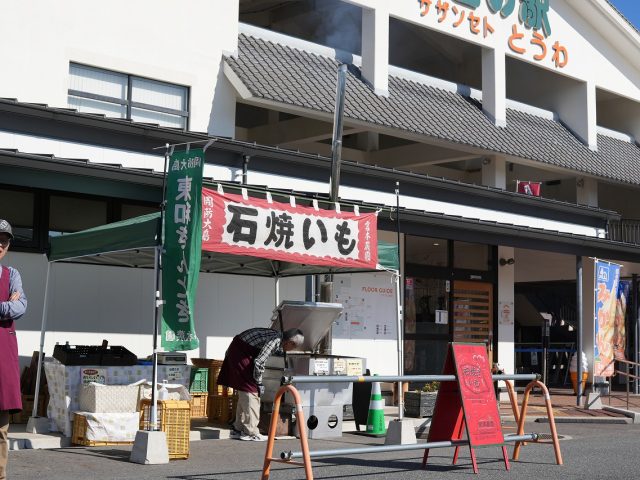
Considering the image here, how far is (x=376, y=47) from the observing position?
69.5 ft

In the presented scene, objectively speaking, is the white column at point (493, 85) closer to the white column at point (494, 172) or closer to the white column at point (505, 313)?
the white column at point (494, 172)

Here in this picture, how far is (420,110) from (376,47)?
64.6 inches

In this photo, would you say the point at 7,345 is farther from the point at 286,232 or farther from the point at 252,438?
the point at 252,438

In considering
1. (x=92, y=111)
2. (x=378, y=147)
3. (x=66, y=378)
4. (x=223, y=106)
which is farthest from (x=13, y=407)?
(x=378, y=147)

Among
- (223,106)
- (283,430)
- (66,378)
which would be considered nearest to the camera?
(66,378)

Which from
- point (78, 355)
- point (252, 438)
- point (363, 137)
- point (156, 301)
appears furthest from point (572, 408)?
point (156, 301)

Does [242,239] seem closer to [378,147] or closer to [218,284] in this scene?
[218,284]

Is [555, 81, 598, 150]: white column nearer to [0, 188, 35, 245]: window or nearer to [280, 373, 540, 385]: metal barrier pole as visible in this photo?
[280, 373, 540, 385]: metal barrier pole

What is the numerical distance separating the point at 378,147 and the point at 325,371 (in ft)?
42.0

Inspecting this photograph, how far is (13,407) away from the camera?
714 centimetres

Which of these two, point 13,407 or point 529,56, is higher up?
point 529,56

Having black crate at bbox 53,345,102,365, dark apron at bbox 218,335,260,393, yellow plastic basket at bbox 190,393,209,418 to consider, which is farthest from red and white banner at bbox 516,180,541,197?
black crate at bbox 53,345,102,365

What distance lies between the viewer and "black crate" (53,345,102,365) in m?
12.7

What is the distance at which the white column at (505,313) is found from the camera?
23.6m
